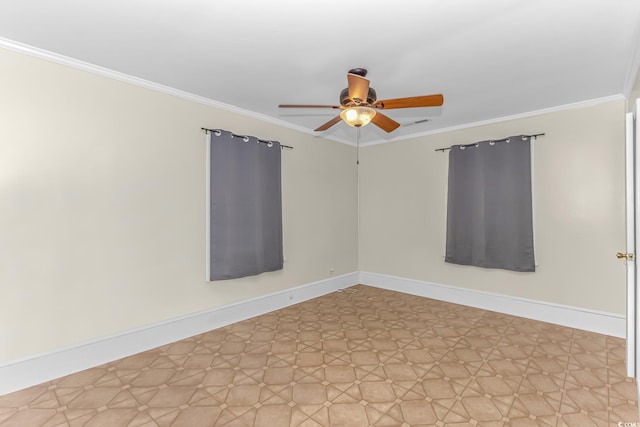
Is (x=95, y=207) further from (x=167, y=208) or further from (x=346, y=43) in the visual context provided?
(x=346, y=43)

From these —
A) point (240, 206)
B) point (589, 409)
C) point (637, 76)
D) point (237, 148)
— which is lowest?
point (589, 409)

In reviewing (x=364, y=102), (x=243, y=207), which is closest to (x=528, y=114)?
(x=364, y=102)

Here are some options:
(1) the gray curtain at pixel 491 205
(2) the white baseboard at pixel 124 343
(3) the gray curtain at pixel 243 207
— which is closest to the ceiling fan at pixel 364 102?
(3) the gray curtain at pixel 243 207

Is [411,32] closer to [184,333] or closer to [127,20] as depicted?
[127,20]

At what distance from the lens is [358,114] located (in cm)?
254

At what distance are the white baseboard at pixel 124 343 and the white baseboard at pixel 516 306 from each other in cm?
184

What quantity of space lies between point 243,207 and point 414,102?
91.3 inches

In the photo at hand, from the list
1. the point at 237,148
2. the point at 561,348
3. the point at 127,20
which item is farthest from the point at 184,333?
the point at 561,348

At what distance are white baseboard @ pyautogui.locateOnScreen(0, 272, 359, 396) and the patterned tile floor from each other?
9 cm

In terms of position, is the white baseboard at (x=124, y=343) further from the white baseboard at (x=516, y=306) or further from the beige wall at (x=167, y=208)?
the white baseboard at (x=516, y=306)

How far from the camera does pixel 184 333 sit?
11.1 ft

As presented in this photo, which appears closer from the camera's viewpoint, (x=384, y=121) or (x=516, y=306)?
(x=384, y=121)

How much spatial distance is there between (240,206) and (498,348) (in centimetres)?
315

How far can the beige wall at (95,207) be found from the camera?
2465 mm
